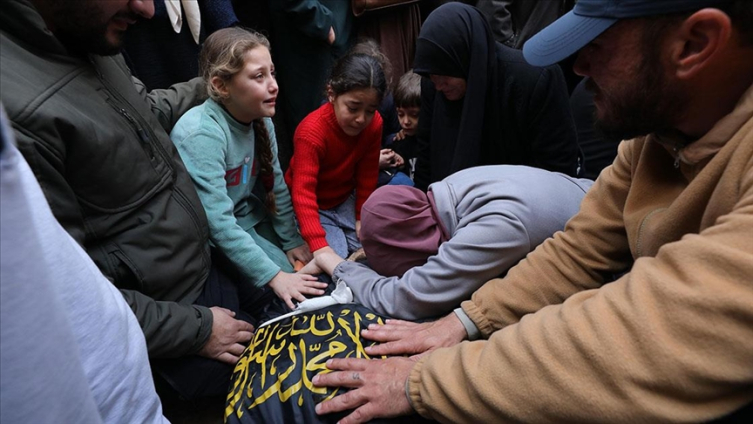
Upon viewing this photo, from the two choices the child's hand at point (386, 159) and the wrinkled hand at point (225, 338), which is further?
the child's hand at point (386, 159)

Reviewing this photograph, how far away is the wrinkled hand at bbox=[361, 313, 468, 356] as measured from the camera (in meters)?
1.34

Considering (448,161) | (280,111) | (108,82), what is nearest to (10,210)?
(108,82)

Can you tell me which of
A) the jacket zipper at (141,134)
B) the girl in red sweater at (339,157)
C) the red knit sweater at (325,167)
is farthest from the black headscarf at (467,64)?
the jacket zipper at (141,134)

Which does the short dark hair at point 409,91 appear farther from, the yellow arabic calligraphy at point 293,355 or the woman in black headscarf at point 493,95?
the yellow arabic calligraphy at point 293,355

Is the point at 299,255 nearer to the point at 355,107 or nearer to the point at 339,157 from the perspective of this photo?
the point at 339,157

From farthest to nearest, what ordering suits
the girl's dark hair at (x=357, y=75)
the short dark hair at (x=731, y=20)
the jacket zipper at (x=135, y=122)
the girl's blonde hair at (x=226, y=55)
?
the girl's dark hair at (x=357, y=75) → the girl's blonde hair at (x=226, y=55) → the jacket zipper at (x=135, y=122) → the short dark hair at (x=731, y=20)

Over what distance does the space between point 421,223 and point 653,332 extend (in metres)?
0.92

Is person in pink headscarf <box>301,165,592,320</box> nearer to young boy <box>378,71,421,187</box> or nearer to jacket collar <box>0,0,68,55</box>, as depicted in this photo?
jacket collar <box>0,0,68,55</box>

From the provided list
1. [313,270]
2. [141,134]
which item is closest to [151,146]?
[141,134]

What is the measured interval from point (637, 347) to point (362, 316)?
2.45 ft

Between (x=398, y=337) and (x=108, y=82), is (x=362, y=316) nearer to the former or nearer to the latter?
(x=398, y=337)

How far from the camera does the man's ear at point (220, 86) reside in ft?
6.91

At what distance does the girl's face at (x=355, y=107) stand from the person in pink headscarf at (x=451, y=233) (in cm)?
82

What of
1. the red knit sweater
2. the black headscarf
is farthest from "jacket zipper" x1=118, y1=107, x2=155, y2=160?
the black headscarf
